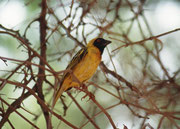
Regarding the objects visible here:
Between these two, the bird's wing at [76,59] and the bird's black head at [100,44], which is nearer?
the bird's wing at [76,59]

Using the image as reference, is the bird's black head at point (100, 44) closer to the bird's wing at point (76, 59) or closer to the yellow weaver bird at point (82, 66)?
the yellow weaver bird at point (82, 66)

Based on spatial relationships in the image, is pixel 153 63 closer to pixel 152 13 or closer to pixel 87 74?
pixel 87 74

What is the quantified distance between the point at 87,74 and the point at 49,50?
132cm

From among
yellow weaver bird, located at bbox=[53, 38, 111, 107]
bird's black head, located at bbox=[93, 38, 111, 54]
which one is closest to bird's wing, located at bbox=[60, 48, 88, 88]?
yellow weaver bird, located at bbox=[53, 38, 111, 107]

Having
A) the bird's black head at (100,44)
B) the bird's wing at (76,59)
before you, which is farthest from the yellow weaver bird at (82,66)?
the bird's black head at (100,44)

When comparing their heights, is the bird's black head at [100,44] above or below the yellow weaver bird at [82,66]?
above

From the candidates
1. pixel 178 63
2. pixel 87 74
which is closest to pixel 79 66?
pixel 87 74

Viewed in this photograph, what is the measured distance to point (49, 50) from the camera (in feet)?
16.1

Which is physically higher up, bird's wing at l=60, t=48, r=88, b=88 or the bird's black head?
the bird's black head

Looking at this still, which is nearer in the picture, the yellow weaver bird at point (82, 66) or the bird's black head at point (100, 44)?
the yellow weaver bird at point (82, 66)

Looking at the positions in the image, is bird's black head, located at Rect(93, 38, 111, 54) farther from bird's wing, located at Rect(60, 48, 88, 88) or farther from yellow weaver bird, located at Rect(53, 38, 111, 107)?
bird's wing, located at Rect(60, 48, 88, 88)

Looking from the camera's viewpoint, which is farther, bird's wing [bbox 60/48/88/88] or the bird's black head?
the bird's black head

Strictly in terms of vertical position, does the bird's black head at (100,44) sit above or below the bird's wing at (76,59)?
above

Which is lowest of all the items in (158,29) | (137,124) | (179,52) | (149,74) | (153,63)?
(137,124)
